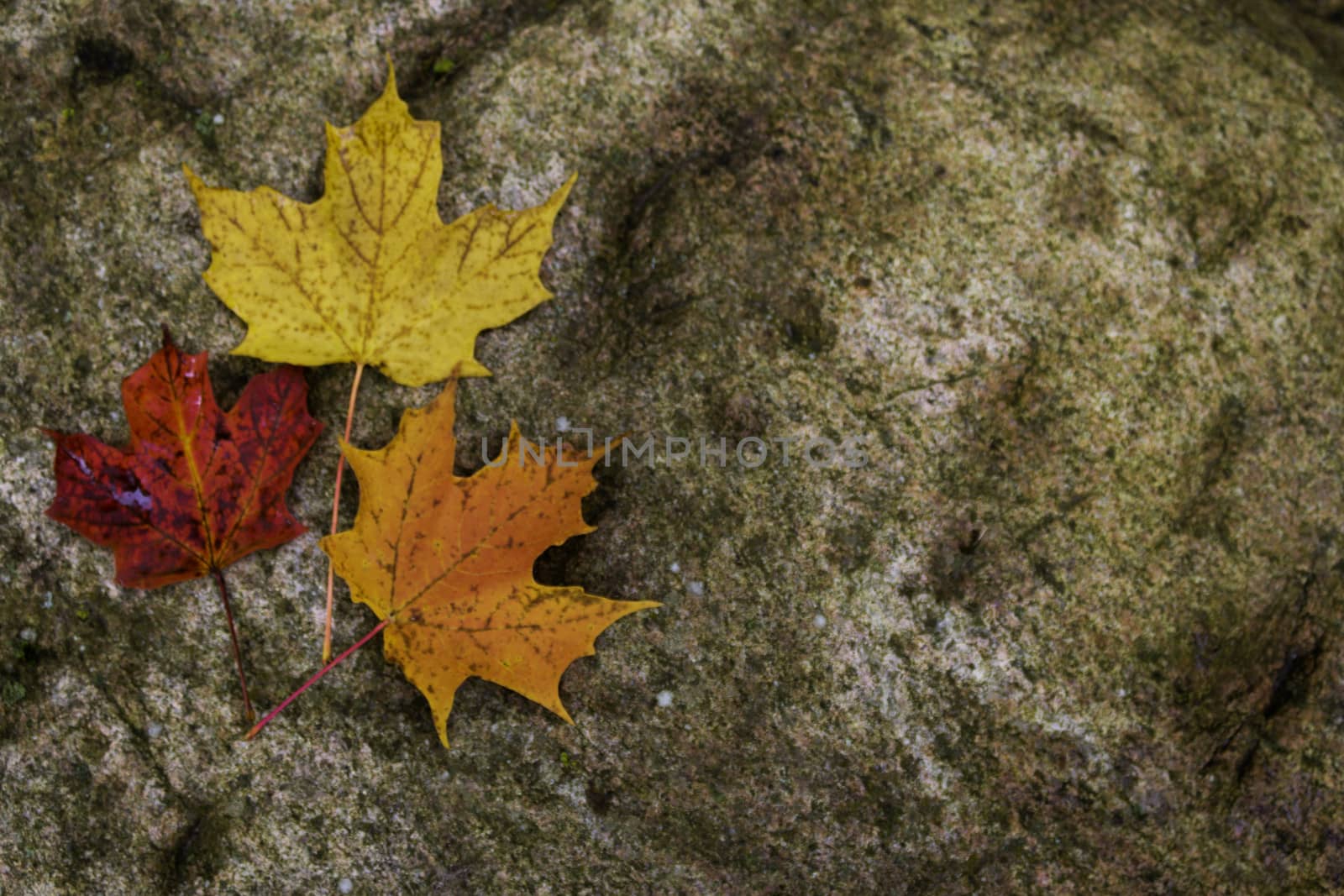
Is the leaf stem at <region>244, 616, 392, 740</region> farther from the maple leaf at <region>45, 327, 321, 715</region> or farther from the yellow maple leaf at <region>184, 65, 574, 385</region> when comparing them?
the yellow maple leaf at <region>184, 65, 574, 385</region>

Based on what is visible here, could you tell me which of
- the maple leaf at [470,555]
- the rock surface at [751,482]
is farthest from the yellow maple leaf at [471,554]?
the rock surface at [751,482]

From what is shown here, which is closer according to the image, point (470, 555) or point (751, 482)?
point (470, 555)

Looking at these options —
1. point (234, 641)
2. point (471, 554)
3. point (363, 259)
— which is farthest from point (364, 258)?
point (234, 641)

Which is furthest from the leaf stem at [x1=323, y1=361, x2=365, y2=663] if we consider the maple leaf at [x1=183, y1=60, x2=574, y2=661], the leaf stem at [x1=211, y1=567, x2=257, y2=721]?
the leaf stem at [x1=211, y1=567, x2=257, y2=721]

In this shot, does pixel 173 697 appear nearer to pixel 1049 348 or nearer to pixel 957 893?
pixel 957 893

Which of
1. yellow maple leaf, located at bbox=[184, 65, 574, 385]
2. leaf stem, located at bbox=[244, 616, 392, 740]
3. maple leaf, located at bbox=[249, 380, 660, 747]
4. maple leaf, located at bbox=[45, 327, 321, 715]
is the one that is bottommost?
leaf stem, located at bbox=[244, 616, 392, 740]

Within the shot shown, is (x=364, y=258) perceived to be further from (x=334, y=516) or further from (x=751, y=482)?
(x=751, y=482)
